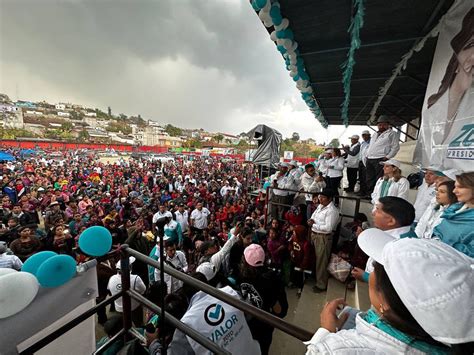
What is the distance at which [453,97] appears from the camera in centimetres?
237

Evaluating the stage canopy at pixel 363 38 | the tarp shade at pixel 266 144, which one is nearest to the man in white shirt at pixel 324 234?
the stage canopy at pixel 363 38

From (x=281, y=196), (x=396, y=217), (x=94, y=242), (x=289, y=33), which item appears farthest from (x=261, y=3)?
(x=281, y=196)

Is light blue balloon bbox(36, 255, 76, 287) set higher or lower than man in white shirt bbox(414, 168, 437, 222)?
lower

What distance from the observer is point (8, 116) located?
207 ft

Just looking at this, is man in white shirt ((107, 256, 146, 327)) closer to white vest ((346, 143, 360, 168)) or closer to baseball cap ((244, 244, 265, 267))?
baseball cap ((244, 244, 265, 267))

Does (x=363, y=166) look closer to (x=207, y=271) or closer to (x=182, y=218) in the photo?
(x=207, y=271)

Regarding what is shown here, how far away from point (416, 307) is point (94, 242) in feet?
7.42

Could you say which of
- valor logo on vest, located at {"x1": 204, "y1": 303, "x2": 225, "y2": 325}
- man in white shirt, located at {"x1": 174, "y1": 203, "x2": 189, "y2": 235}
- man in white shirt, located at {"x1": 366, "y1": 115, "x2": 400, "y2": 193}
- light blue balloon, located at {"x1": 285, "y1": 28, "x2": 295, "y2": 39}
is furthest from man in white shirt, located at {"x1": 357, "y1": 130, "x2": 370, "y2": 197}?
man in white shirt, located at {"x1": 174, "y1": 203, "x2": 189, "y2": 235}

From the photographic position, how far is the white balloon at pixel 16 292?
1.25 metres

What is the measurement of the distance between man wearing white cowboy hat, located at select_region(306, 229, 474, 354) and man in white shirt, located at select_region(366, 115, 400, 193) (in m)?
4.48

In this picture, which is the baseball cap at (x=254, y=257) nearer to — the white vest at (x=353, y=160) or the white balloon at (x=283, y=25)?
the white balloon at (x=283, y=25)

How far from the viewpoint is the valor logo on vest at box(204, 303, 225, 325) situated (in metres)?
1.64

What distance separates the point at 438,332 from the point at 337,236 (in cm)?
404

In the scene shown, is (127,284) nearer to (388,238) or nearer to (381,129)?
(388,238)
